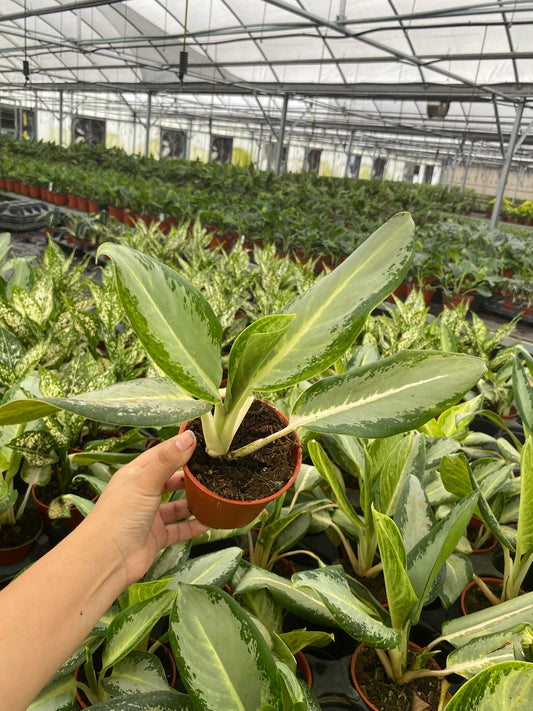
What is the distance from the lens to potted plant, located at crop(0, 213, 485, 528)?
0.56 meters

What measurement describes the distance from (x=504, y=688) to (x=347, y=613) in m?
0.23

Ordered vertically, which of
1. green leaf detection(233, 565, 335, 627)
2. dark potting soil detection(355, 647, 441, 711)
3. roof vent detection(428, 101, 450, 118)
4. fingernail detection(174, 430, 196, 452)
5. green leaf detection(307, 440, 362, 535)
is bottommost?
dark potting soil detection(355, 647, 441, 711)

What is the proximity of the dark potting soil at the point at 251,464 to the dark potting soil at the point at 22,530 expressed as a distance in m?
0.72

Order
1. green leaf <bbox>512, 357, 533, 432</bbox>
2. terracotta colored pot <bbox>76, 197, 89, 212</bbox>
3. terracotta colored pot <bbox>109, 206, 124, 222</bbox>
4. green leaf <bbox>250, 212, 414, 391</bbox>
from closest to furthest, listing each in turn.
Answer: green leaf <bbox>250, 212, 414, 391</bbox>, green leaf <bbox>512, 357, 533, 432</bbox>, terracotta colored pot <bbox>109, 206, 124, 222</bbox>, terracotta colored pot <bbox>76, 197, 89, 212</bbox>

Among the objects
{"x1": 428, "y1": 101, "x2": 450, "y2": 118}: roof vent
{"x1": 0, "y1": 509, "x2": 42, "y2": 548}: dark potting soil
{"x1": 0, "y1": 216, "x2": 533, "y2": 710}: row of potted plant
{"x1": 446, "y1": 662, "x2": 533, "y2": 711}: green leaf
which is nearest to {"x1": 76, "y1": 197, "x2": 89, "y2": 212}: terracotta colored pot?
{"x1": 428, "y1": 101, "x2": 450, "y2": 118}: roof vent

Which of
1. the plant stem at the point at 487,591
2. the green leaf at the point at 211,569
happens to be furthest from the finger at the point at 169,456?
the plant stem at the point at 487,591

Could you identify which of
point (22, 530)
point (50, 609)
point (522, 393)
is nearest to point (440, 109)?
point (522, 393)

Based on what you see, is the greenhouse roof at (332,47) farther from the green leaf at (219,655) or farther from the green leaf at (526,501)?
the green leaf at (219,655)

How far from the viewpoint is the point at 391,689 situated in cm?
90

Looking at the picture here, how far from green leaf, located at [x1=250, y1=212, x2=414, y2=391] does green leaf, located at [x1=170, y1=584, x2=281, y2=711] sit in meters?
0.27

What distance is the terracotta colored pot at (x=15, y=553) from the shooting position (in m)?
1.14

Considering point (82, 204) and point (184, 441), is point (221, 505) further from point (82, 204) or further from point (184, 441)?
point (82, 204)

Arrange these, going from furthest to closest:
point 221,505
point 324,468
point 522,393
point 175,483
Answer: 1. point 522,393
2. point 324,468
3. point 175,483
4. point 221,505

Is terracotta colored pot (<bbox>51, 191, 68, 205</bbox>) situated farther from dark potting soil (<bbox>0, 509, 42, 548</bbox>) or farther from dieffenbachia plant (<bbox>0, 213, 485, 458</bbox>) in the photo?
dieffenbachia plant (<bbox>0, 213, 485, 458</bbox>)
